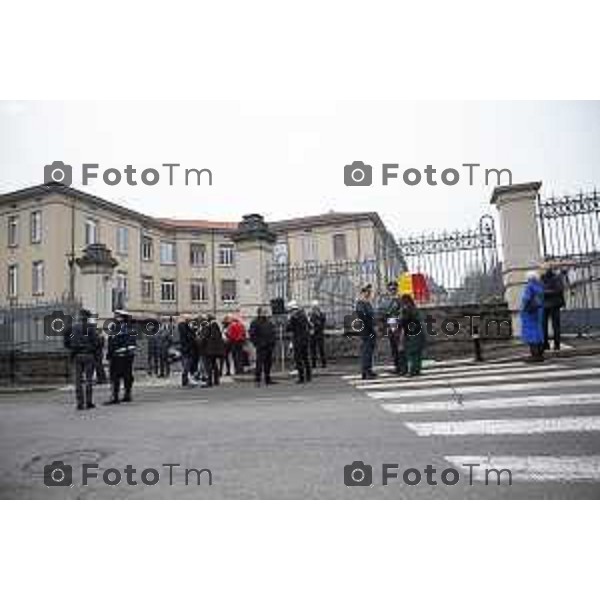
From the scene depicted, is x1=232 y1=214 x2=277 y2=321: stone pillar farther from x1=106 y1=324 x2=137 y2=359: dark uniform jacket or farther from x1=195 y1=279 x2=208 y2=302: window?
x1=195 y1=279 x2=208 y2=302: window

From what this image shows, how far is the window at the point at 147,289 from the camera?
49.5 m

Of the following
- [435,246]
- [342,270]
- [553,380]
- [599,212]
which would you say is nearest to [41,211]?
[342,270]

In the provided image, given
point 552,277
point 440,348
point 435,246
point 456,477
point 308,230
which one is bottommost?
point 456,477

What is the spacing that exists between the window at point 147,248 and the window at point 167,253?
145 cm

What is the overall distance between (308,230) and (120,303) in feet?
92.1

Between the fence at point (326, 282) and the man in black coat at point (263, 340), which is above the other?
the fence at point (326, 282)

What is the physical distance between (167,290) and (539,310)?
4481cm

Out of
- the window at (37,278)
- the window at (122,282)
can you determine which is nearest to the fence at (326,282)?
the window at (37,278)

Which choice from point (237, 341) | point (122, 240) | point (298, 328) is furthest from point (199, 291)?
point (298, 328)

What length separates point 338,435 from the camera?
21.0 ft

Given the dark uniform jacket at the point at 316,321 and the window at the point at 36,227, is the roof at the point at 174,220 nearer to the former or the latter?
the window at the point at 36,227

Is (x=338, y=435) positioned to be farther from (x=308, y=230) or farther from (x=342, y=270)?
(x=308, y=230)

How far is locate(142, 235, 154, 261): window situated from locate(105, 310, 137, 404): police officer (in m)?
38.9

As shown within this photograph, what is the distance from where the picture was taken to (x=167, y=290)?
52500 mm
